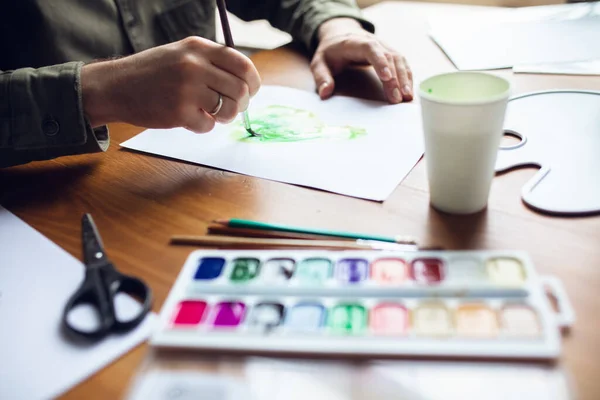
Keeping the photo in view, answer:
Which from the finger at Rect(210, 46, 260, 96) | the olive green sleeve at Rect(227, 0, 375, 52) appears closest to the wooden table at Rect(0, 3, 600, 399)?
the finger at Rect(210, 46, 260, 96)

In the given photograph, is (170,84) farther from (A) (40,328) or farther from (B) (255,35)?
(B) (255,35)

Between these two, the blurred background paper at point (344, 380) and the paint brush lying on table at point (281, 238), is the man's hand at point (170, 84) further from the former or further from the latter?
the blurred background paper at point (344, 380)

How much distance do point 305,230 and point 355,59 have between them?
43 centimetres

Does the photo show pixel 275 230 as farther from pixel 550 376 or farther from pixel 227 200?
pixel 550 376

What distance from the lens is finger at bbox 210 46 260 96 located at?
0.60 meters

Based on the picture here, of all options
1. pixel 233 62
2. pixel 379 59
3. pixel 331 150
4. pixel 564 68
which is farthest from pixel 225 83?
pixel 564 68

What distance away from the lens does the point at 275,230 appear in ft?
1.53

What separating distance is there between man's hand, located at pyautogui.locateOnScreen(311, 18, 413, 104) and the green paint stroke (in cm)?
8

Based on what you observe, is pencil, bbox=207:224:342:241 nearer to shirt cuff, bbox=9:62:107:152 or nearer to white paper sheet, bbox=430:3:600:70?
shirt cuff, bbox=9:62:107:152

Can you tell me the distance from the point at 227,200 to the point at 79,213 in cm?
15

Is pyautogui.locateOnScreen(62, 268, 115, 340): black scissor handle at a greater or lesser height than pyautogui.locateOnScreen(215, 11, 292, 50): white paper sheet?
greater

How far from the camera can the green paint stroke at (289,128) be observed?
0.64 meters

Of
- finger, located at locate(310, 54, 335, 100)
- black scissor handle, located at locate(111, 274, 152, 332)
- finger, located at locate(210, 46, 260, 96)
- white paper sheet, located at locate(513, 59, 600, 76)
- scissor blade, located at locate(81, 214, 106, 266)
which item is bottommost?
white paper sheet, located at locate(513, 59, 600, 76)

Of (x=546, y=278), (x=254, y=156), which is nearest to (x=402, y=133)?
(x=254, y=156)
